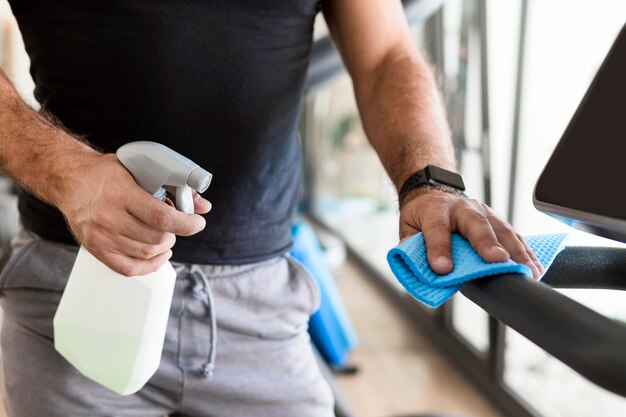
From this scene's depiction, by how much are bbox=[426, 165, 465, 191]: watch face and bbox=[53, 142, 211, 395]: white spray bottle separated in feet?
1.20

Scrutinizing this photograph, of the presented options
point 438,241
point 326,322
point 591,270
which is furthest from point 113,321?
point 326,322

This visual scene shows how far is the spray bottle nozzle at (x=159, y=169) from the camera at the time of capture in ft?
2.23

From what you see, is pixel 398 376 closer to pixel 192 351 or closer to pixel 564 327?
pixel 192 351

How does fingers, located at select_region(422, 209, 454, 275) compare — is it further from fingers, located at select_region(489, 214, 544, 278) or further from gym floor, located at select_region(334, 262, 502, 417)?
gym floor, located at select_region(334, 262, 502, 417)

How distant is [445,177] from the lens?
0.86 m

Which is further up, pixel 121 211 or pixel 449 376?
pixel 121 211

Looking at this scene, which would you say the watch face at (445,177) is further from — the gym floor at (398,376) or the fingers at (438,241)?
the gym floor at (398,376)

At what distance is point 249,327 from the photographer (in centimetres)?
109

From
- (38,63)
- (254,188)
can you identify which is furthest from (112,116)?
(254,188)

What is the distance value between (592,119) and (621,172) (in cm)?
7

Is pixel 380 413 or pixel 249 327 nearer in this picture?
pixel 249 327

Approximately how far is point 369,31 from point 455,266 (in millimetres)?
617

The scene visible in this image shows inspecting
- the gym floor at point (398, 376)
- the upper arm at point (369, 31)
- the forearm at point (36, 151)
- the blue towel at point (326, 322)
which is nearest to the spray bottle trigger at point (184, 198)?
the forearm at point (36, 151)

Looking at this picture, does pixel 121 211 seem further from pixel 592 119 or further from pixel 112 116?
pixel 592 119
